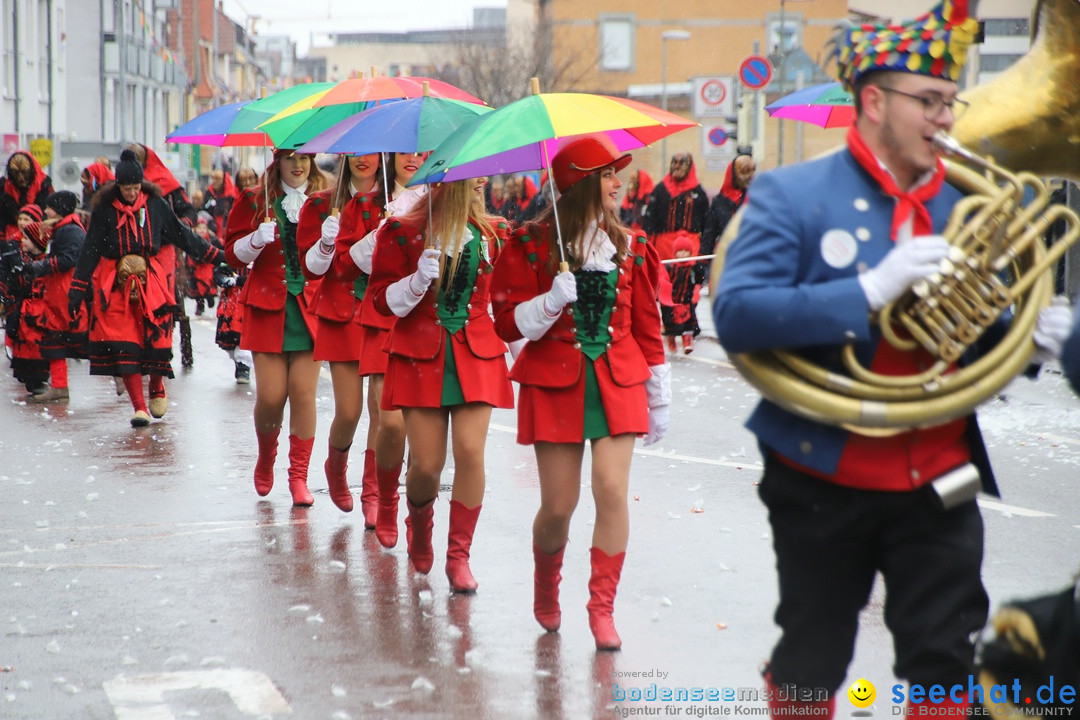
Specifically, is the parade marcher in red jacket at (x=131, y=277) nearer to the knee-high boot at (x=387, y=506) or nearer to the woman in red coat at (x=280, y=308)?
the woman in red coat at (x=280, y=308)

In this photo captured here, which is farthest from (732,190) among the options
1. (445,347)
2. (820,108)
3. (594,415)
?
(594,415)

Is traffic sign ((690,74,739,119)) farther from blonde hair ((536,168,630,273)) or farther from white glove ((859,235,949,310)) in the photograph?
white glove ((859,235,949,310))

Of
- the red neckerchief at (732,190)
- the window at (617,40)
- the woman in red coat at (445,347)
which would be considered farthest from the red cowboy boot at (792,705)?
the window at (617,40)

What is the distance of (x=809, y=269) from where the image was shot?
12.1 ft

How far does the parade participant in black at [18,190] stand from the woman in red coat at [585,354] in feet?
32.1

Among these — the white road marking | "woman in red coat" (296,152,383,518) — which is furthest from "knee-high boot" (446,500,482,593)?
"woman in red coat" (296,152,383,518)

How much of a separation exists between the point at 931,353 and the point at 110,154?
27.6m

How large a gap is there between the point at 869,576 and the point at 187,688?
2.57 metres

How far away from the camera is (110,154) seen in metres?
29.5

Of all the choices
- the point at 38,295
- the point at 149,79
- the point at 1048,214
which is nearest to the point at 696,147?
the point at 149,79

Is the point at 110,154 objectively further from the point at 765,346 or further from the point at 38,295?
the point at 765,346

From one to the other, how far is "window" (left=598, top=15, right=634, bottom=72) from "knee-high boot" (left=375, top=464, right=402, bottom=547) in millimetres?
62599

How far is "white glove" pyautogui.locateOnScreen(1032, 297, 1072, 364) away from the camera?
3.60 meters

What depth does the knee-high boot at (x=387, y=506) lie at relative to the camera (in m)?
7.30
